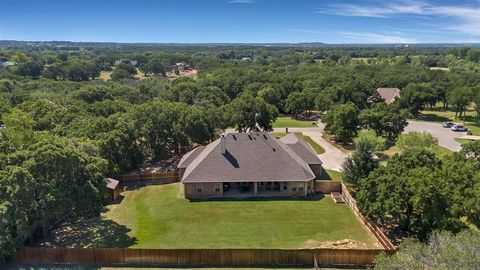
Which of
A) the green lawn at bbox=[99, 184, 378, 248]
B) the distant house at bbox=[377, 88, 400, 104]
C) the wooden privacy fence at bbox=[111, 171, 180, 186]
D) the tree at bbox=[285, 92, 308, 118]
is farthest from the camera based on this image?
the distant house at bbox=[377, 88, 400, 104]

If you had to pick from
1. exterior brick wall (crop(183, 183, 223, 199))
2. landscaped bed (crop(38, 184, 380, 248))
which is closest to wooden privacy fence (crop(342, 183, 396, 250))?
landscaped bed (crop(38, 184, 380, 248))

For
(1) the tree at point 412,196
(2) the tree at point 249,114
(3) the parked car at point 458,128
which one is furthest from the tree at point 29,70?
(1) the tree at point 412,196

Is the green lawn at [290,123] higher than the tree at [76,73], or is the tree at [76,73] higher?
the tree at [76,73]

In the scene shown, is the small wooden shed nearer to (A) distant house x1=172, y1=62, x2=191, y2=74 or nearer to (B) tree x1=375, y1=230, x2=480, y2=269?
(B) tree x1=375, y1=230, x2=480, y2=269

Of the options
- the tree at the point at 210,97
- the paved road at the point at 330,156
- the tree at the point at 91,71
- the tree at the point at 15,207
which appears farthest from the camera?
the tree at the point at 91,71

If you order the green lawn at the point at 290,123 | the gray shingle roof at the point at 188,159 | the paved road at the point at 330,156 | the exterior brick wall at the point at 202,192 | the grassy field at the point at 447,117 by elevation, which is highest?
the gray shingle roof at the point at 188,159

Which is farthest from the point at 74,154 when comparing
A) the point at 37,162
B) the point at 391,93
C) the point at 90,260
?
the point at 391,93

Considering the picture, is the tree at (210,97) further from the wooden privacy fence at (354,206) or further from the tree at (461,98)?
the tree at (461,98)
